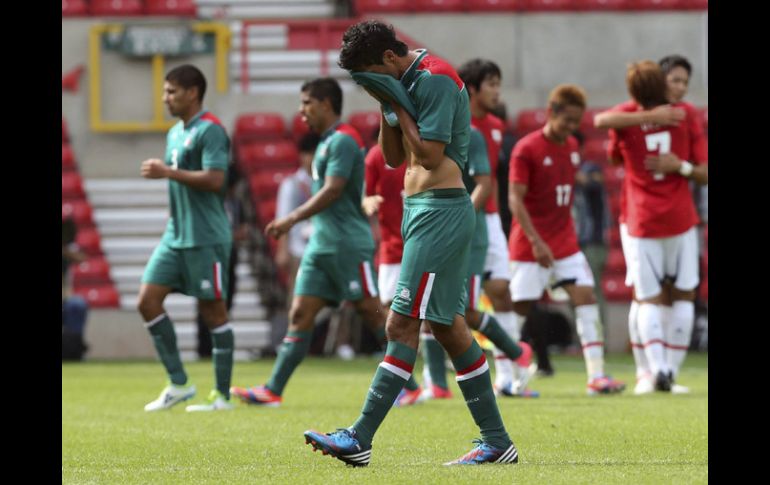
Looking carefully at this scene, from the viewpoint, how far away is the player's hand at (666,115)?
10.6m

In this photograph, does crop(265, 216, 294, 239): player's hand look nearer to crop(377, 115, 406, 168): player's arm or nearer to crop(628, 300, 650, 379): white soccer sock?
crop(377, 115, 406, 168): player's arm

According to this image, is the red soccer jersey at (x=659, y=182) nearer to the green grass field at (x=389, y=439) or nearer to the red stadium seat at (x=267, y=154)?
the green grass field at (x=389, y=439)

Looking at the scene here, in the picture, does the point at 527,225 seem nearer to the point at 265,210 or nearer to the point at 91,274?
the point at 265,210

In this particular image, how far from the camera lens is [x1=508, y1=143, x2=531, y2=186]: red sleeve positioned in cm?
1067

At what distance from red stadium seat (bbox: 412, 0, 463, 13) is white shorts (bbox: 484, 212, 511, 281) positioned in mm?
11496

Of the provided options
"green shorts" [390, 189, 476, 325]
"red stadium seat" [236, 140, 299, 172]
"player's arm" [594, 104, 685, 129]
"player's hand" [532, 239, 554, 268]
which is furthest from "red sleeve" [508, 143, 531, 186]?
"red stadium seat" [236, 140, 299, 172]

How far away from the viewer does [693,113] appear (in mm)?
10828

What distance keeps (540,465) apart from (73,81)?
15.8 metres

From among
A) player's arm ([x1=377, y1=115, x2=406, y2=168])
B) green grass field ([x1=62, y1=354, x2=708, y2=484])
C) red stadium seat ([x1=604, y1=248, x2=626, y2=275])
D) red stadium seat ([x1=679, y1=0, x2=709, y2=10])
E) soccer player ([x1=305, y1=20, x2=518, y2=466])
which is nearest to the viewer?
green grass field ([x1=62, y1=354, x2=708, y2=484])

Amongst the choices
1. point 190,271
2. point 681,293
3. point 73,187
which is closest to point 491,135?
point 681,293

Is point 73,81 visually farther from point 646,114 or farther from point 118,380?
point 646,114

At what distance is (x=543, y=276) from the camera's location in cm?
1104

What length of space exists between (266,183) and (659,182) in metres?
10.2

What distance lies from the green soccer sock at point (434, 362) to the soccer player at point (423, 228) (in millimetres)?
4123
